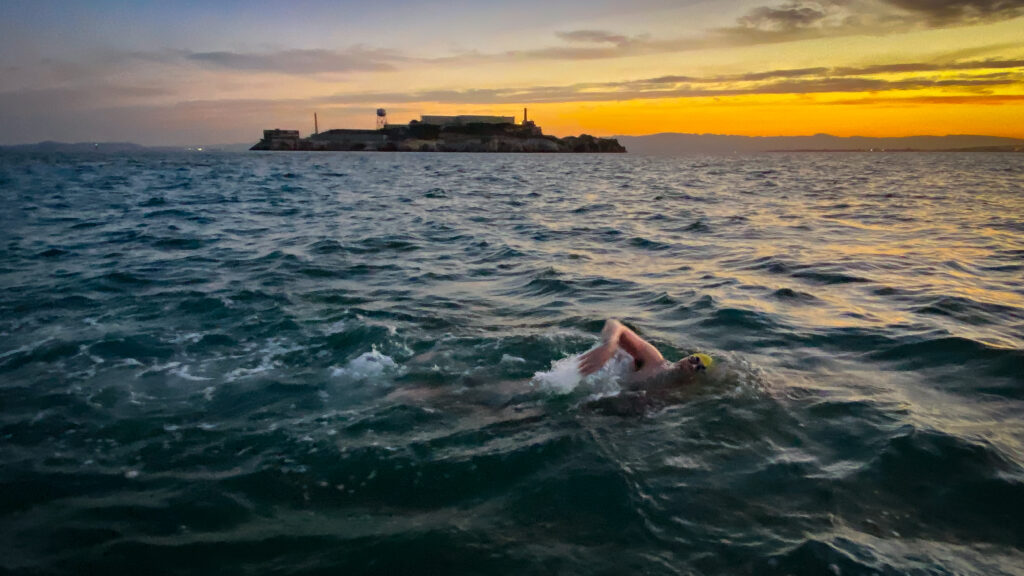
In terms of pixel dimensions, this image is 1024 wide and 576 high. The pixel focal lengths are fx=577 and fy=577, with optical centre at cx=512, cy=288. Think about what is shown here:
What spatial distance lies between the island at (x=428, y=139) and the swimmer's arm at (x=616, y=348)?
169478 millimetres

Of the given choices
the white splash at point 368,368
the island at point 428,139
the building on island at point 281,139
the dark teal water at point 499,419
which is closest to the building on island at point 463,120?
the island at point 428,139

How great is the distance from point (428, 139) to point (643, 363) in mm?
173545

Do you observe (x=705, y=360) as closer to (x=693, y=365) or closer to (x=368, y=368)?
(x=693, y=365)

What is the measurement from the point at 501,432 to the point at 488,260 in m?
8.34

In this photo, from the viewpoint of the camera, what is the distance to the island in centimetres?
17188

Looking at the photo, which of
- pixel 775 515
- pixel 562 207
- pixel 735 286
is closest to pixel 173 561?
pixel 775 515

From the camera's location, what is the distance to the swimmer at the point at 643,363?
19.8 feet

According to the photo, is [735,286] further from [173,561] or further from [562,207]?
[562,207]

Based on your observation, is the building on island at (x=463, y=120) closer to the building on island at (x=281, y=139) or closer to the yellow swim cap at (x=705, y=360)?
the building on island at (x=281, y=139)

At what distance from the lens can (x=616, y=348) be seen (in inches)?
246

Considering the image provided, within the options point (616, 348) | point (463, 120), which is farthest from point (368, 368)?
point (463, 120)

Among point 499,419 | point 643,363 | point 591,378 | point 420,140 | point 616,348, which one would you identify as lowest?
point 499,419

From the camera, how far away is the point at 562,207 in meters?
24.6

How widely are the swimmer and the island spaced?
170 m
